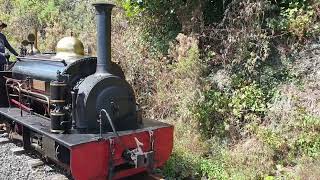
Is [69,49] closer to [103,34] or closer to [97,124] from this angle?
[103,34]

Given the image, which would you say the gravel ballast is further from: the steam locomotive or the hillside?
the hillside

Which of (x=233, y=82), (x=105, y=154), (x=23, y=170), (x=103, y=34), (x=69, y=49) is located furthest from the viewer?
(x=233, y=82)

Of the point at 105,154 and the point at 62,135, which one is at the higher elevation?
the point at 62,135

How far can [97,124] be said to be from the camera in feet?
16.0

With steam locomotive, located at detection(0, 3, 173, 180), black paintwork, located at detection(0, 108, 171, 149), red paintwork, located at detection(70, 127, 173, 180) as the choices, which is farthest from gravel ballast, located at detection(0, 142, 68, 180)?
red paintwork, located at detection(70, 127, 173, 180)

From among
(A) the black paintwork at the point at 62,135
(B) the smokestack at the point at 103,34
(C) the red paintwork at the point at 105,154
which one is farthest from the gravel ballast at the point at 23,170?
(B) the smokestack at the point at 103,34

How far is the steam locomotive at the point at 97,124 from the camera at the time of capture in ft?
15.1

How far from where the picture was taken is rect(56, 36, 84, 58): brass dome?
18.5ft

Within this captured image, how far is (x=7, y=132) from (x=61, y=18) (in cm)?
796

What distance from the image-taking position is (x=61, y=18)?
14.1 meters

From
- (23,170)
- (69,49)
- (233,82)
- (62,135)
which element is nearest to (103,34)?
(69,49)

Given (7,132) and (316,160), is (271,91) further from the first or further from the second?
(7,132)

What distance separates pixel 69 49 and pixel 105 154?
1754 mm

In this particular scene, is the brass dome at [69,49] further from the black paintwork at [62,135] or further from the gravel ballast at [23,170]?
the gravel ballast at [23,170]
